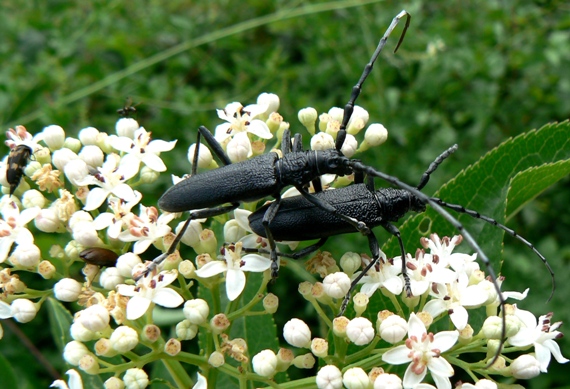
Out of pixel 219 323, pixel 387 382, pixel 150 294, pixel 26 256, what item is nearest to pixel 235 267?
pixel 219 323

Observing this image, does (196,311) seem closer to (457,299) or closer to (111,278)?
(111,278)

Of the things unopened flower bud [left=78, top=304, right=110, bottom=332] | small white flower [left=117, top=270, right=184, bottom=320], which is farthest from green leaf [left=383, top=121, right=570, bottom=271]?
unopened flower bud [left=78, top=304, right=110, bottom=332]

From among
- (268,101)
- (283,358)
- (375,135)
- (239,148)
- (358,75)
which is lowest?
(283,358)

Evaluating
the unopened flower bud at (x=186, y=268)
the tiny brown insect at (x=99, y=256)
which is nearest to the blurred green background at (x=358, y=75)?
the tiny brown insect at (x=99, y=256)

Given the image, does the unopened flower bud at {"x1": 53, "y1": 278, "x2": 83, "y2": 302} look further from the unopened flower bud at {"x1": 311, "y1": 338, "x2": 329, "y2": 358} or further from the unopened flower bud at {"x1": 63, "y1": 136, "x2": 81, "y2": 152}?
the unopened flower bud at {"x1": 311, "y1": 338, "x2": 329, "y2": 358}

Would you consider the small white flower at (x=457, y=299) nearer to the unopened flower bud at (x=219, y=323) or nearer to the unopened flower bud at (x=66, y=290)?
the unopened flower bud at (x=219, y=323)
